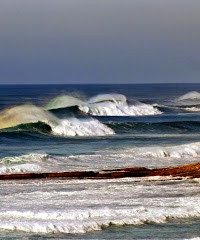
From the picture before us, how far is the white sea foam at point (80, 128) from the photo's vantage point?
54.2 m

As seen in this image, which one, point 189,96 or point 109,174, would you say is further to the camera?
point 189,96

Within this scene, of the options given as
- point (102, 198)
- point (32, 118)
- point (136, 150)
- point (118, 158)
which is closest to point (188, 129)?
point (32, 118)

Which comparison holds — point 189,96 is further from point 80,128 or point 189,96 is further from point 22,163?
point 22,163

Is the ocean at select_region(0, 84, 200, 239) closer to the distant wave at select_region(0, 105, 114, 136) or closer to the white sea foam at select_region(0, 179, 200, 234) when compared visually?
the white sea foam at select_region(0, 179, 200, 234)

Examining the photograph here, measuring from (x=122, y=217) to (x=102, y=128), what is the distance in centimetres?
3619

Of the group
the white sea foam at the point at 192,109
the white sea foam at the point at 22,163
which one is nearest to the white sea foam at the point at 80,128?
the white sea foam at the point at 22,163

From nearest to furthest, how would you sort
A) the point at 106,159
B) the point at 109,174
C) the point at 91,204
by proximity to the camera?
1. the point at 91,204
2. the point at 109,174
3. the point at 106,159

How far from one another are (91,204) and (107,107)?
2296 inches

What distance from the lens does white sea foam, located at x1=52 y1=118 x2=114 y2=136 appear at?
54188 millimetres

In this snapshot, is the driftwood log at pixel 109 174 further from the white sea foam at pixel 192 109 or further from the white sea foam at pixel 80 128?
the white sea foam at pixel 192 109

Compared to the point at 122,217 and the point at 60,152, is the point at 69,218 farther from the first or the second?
the point at 60,152

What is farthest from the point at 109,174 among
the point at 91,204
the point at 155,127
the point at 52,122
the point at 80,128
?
the point at 155,127

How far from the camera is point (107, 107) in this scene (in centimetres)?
8094

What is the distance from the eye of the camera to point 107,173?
29.5m
